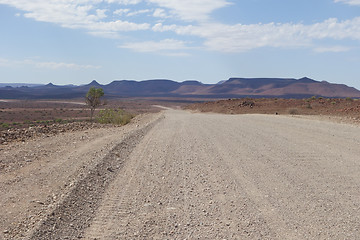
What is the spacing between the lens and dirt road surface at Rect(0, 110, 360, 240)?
5.59 m

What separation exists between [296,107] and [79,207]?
35.8 meters

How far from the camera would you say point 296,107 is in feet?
131

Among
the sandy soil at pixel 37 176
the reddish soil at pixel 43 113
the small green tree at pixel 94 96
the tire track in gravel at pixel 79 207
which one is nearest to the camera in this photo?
→ the tire track in gravel at pixel 79 207

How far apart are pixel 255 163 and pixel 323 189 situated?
2.77 metres

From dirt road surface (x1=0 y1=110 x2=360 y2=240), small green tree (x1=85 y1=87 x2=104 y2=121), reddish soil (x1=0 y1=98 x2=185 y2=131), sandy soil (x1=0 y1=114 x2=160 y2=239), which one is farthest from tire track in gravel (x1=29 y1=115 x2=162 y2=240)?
small green tree (x1=85 y1=87 x2=104 y2=121)

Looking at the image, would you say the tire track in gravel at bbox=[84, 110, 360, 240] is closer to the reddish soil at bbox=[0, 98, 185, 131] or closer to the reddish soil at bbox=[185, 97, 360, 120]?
the reddish soil at bbox=[185, 97, 360, 120]

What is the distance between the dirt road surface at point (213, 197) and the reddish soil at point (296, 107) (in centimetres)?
1825

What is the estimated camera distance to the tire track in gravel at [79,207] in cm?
555

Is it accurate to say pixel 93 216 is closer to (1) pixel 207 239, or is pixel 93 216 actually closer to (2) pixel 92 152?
(1) pixel 207 239

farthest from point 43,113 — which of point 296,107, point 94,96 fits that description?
point 296,107

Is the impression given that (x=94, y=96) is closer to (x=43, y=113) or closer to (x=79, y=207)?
(x=43, y=113)

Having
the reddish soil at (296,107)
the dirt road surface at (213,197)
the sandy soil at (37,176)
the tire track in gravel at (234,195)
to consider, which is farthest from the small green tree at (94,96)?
the dirt road surface at (213,197)

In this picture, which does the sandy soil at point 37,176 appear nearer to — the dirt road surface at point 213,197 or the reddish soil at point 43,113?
the dirt road surface at point 213,197

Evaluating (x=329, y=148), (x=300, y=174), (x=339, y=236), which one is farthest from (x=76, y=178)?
(x=329, y=148)
